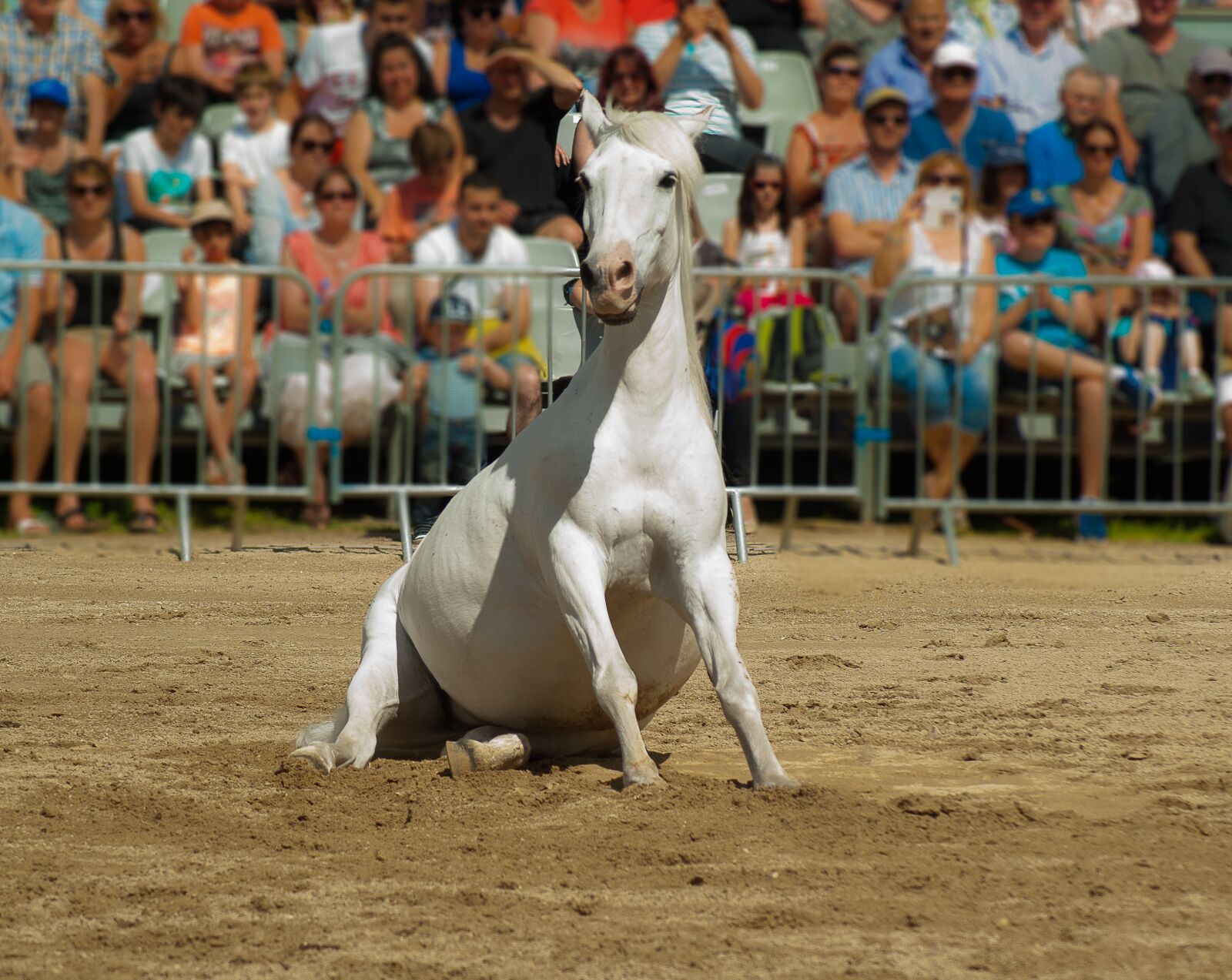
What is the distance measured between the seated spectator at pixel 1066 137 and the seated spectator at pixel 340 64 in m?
4.32

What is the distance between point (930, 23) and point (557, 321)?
21.7 feet

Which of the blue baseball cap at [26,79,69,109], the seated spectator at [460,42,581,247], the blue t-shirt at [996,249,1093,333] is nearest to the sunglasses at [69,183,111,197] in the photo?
the blue baseball cap at [26,79,69,109]

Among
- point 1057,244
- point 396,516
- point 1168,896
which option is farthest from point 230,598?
point 1057,244

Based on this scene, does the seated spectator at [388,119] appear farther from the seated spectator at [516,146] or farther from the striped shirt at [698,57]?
the striped shirt at [698,57]

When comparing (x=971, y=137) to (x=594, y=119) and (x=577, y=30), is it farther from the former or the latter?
(x=594, y=119)

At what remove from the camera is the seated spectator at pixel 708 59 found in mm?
11000

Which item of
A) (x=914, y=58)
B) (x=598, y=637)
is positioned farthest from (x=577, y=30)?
(x=598, y=637)

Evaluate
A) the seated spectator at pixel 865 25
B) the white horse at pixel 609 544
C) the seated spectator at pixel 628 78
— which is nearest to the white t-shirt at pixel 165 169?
the seated spectator at pixel 628 78

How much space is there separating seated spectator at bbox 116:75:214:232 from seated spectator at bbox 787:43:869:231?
393 centimetres

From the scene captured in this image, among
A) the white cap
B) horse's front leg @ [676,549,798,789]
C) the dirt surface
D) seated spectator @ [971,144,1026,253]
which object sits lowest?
the dirt surface

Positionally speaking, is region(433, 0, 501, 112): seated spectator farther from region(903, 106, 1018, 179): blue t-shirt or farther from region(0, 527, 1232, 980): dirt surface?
region(0, 527, 1232, 980): dirt surface

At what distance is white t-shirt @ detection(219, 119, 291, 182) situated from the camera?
11.1m

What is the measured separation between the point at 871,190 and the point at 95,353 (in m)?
5.01

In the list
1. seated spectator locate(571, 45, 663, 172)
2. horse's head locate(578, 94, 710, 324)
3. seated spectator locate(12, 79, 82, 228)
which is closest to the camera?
horse's head locate(578, 94, 710, 324)
